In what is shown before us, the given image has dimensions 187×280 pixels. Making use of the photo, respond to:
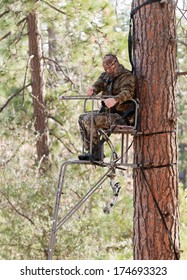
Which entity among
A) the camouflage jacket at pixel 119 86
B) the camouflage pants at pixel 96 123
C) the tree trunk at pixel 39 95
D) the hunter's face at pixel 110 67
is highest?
the tree trunk at pixel 39 95

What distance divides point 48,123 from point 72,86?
628mm

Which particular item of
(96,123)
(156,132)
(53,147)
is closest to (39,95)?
(53,147)

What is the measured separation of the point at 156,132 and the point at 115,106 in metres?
0.40

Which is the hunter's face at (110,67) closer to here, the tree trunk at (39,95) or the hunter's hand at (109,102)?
the hunter's hand at (109,102)

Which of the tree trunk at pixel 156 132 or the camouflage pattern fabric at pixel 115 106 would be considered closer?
the camouflage pattern fabric at pixel 115 106

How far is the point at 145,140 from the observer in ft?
16.0

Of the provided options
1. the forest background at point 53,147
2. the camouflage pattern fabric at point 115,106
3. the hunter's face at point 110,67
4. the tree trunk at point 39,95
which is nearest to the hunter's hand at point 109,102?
the camouflage pattern fabric at point 115,106

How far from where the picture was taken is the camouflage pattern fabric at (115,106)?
4.52m

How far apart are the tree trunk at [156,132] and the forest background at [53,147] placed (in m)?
2.85

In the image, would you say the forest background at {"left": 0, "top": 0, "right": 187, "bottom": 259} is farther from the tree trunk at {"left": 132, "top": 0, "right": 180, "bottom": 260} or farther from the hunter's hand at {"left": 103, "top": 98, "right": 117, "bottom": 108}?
the hunter's hand at {"left": 103, "top": 98, "right": 117, "bottom": 108}

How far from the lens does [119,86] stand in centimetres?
468

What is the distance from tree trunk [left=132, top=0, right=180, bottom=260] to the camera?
485 cm

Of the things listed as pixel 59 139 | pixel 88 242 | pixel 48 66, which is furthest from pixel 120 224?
pixel 48 66
